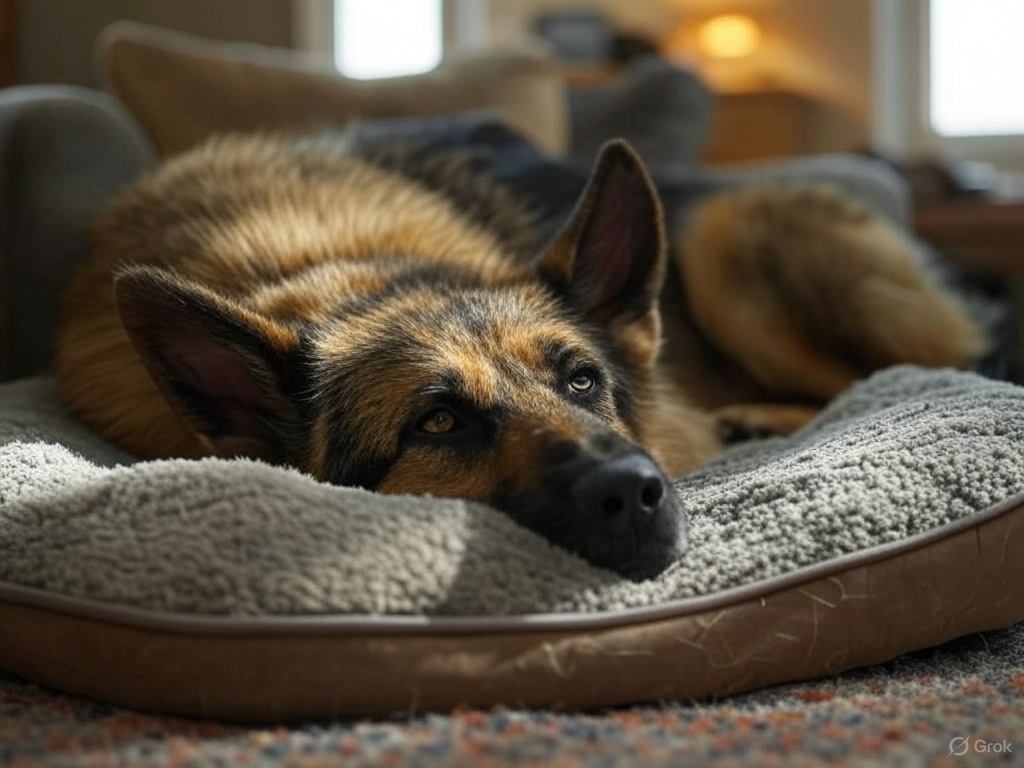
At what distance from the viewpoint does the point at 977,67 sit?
299 inches

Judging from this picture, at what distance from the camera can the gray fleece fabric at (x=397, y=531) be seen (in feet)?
3.65

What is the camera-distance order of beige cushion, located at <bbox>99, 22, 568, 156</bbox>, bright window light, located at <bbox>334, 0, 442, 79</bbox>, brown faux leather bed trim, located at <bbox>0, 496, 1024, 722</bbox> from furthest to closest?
bright window light, located at <bbox>334, 0, 442, 79</bbox> < beige cushion, located at <bbox>99, 22, 568, 156</bbox> < brown faux leather bed trim, located at <bbox>0, 496, 1024, 722</bbox>

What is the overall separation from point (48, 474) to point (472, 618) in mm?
585

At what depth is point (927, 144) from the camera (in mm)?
7660

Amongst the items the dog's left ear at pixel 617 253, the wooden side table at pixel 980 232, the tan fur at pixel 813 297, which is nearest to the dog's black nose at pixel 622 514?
the dog's left ear at pixel 617 253

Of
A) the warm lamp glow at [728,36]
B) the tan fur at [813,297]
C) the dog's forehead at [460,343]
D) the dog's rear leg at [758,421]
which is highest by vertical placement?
the warm lamp glow at [728,36]

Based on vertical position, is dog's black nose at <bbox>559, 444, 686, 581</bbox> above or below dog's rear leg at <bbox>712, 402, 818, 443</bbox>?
above

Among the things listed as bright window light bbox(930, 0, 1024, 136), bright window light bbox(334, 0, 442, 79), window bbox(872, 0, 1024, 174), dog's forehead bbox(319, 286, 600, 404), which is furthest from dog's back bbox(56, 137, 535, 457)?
bright window light bbox(930, 0, 1024, 136)

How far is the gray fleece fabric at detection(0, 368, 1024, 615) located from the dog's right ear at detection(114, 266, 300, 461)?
19cm

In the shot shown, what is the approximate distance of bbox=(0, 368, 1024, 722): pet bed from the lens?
108 centimetres

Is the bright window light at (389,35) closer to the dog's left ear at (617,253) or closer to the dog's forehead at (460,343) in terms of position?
the dog's left ear at (617,253)

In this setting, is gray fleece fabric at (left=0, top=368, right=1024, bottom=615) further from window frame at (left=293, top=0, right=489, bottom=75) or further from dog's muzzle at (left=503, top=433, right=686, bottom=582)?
window frame at (left=293, top=0, right=489, bottom=75)

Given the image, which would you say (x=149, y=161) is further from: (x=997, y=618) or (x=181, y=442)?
(x=997, y=618)

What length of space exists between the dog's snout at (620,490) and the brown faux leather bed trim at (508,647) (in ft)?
0.36
